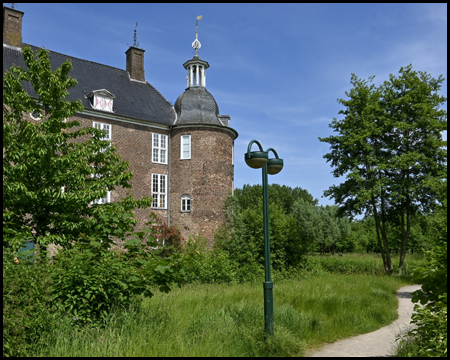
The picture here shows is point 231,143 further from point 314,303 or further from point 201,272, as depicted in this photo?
point 314,303

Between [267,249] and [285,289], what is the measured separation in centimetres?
541

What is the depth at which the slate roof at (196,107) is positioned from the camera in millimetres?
28097

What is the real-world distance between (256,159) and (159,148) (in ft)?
69.0

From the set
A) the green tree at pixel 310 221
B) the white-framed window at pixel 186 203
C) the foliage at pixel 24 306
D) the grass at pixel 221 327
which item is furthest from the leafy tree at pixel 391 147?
the green tree at pixel 310 221

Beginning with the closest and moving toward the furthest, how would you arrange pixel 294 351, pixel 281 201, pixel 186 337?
pixel 186 337, pixel 294 351, pixel 281 201

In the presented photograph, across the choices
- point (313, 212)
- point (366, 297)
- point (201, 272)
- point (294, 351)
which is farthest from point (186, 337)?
point (313, 212)

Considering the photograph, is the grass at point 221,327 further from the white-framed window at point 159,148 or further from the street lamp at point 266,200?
the white-framed window at point 159,148

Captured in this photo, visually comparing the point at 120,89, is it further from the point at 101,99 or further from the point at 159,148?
the point at 159,148

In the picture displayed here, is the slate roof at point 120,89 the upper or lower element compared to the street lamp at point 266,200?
upper

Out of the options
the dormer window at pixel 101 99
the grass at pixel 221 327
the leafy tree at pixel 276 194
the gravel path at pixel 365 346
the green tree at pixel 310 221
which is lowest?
the gravel path at pixel 365 346

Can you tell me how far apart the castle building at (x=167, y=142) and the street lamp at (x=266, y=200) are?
1824 cm

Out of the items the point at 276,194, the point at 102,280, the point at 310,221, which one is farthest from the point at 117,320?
the point at 276,194

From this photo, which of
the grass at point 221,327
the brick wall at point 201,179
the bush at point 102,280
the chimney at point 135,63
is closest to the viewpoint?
the grass at point 221,327

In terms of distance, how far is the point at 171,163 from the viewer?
27.9m
